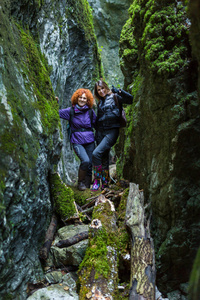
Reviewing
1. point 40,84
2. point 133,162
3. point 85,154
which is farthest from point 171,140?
point 85,154

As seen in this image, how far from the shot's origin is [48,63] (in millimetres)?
6438

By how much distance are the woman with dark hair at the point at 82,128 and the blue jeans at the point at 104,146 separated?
229mm

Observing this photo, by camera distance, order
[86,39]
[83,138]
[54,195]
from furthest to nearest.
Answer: [86,39] → [83,138] → [54,195]

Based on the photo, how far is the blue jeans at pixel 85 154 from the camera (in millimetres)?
6004

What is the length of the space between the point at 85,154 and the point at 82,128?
27.3 inches

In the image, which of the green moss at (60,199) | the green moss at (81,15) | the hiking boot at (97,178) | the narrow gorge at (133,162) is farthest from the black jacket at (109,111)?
the green moss at (81,15)

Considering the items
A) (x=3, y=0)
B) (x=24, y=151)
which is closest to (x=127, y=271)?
(x=24, y=151)

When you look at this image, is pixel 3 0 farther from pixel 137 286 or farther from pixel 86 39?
pixel 86 39

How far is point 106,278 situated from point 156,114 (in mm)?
2733

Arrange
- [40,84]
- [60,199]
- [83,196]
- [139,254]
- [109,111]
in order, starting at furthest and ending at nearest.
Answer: [109,111] → [83,196] → [60,199] → [40,84] → [139,254]

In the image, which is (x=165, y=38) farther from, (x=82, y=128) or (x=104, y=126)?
(x=82, y=128)

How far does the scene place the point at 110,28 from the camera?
18.1 meters

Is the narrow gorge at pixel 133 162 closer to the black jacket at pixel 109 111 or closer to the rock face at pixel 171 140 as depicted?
the rock face at pixel 171 140

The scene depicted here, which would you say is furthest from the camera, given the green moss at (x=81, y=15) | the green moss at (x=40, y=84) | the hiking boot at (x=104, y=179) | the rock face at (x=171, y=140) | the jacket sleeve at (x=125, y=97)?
the green moss at (x=81, y=15)
